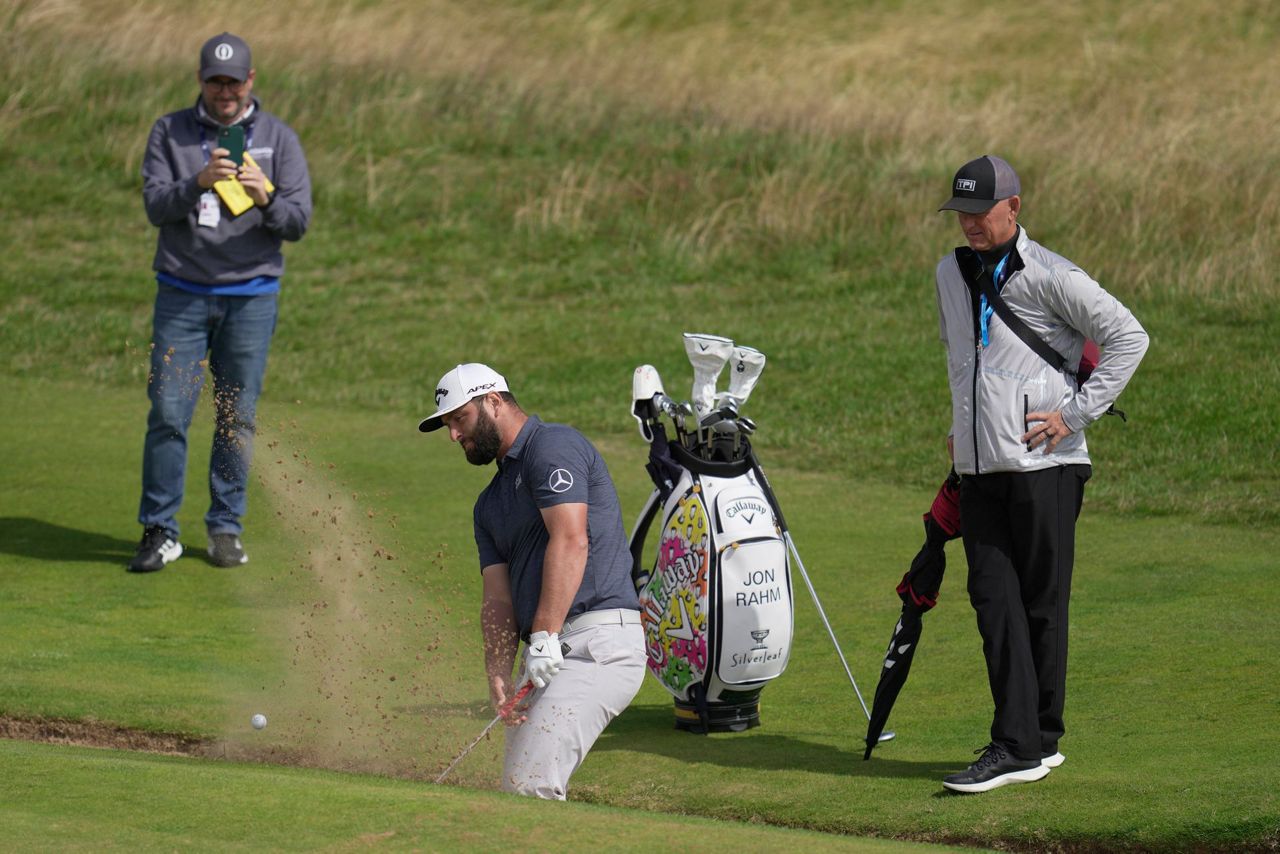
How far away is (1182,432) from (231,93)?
7.42 metres

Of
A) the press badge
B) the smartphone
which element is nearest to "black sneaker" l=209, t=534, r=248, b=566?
the press badge

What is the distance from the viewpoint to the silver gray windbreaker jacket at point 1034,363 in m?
6.70

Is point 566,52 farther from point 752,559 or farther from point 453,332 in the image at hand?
point 752,559

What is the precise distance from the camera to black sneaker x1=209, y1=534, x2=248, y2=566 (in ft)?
35.7

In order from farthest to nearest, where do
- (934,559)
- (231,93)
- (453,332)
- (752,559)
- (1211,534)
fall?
(453,332) → (1211,534) → (231,93) → (752,559) → (934,559)

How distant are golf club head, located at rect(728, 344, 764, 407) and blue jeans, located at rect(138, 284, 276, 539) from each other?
3622 millimetres

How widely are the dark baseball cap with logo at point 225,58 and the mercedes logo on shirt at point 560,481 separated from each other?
446cm

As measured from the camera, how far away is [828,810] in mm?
6730

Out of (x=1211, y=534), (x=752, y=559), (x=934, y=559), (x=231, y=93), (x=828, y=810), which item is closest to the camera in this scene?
(x=828, y=810)

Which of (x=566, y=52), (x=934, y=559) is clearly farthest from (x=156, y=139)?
(x=566, y=52)

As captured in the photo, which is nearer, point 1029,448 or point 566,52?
point 1029,448

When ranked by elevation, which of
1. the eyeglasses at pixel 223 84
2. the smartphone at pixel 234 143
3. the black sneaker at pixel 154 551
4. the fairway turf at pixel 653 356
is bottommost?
the black sneaker at pixel 154 551

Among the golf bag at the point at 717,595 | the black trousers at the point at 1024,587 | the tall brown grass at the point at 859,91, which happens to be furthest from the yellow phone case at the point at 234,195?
the tall brown grass at the point at 859,91

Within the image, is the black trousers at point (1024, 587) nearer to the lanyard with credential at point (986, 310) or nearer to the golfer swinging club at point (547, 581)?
the lanyard with credential at point (986, 310)
